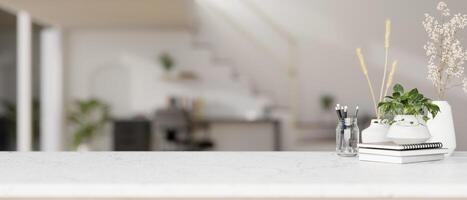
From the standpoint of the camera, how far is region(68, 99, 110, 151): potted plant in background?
7.51 metres

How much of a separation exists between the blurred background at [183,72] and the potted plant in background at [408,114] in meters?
4.24

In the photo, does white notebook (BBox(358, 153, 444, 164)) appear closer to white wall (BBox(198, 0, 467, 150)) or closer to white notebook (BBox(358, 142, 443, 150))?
white notebook (BBox(358, 142, 443, 150))

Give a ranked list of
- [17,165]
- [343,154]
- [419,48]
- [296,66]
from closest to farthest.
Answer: [17,165]
[343,154]
[419,48]
[296,66]

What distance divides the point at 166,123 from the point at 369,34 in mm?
2667

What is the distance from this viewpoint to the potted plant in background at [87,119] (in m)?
7.51

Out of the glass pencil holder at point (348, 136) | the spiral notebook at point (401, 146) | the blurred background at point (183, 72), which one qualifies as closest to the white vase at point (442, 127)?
the spiral notebook at point (401, 146)

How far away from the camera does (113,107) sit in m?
7.66

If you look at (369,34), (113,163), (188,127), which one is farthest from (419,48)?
(113,163)

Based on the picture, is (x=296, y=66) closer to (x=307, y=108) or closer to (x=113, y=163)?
→ (x=307, y=108)

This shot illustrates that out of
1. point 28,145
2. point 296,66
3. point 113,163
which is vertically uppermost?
point 296,66

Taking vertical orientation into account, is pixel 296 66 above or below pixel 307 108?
above

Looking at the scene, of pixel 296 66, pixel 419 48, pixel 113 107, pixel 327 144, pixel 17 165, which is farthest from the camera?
pixel 113 107

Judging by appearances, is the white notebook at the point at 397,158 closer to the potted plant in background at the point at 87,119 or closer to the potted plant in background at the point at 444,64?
the potted plant in background at the point at 444,64

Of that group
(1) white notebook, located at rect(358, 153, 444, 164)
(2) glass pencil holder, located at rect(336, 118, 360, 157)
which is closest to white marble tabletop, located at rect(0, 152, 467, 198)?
(1) white notebook, located at rect(358, 153, 444, 164)
